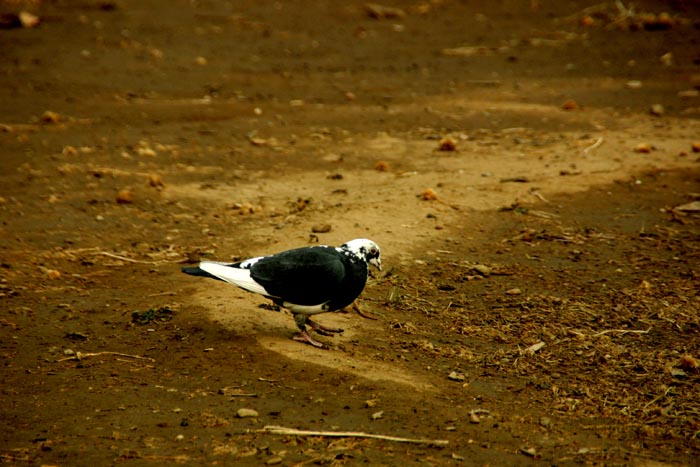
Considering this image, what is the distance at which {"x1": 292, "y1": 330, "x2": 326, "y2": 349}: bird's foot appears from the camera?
4543 millimetres

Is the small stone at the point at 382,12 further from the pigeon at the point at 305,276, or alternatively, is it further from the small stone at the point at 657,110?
the pigeon at the point at 305,276

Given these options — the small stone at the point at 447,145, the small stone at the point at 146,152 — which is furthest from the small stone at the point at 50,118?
the small stone at the point at 447,145

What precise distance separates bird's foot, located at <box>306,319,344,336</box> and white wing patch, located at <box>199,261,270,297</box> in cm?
32

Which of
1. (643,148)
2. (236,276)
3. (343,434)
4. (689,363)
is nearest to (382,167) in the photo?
(643,148)

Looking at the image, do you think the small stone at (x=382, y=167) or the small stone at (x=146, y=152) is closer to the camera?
the small stone at (x=382, y=167)

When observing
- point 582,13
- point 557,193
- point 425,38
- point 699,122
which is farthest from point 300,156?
point 582,13

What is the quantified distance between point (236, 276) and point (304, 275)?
384 mm

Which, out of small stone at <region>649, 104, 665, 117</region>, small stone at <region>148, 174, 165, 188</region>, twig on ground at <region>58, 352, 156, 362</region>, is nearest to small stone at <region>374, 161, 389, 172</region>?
small stone at <region>148, 174, 165, 188</region>

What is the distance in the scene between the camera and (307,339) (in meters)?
4.58

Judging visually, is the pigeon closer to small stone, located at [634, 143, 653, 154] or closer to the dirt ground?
the dirt ground

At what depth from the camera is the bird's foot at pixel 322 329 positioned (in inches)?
185

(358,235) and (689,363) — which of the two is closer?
(689,363)

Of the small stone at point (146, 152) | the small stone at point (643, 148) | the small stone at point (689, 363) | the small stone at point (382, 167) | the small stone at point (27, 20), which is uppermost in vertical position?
the small stone at point (689, 363)

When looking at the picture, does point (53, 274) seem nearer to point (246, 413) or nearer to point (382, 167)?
point (246, 413)
